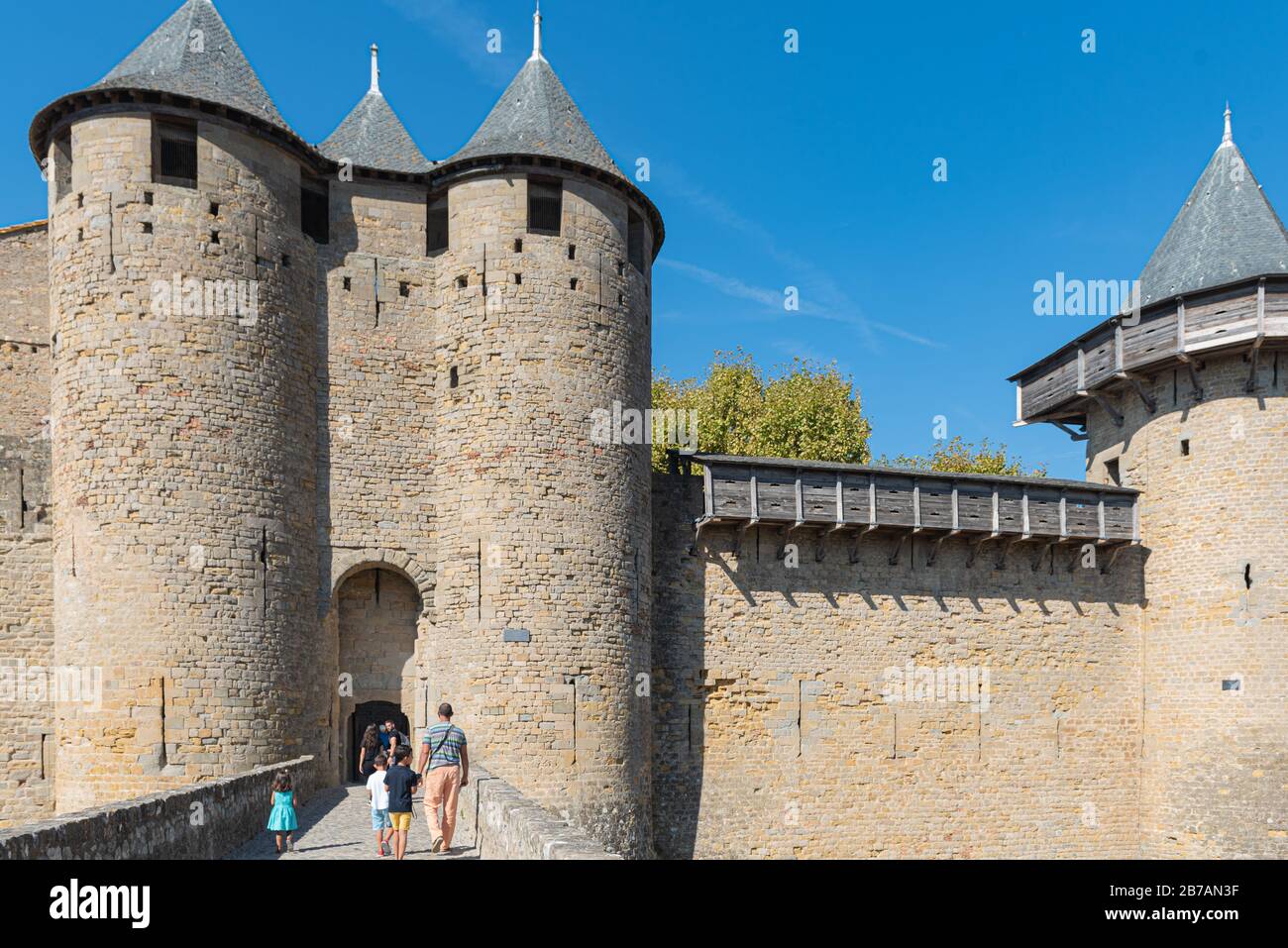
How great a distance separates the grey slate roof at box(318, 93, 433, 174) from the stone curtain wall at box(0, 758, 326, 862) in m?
9.99

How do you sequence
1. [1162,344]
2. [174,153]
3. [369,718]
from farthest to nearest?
[1162,344] < [369,718] < [174,153]

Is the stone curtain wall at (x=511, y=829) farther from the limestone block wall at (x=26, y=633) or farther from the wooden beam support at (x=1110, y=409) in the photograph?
the wooden beam support at (x=1110, y=409)

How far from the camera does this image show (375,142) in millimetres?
17734

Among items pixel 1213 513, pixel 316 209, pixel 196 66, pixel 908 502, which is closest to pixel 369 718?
pixel 316 209

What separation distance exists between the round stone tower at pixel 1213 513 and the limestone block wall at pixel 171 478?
50.9ft

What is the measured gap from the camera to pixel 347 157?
17.3 m

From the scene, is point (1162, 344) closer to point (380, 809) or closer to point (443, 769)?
point (443, 769)

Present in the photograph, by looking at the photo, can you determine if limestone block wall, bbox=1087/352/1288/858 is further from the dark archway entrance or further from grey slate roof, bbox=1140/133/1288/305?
the dark archway entrance

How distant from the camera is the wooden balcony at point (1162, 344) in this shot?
18438 mm

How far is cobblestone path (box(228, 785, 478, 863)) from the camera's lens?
1000 cm

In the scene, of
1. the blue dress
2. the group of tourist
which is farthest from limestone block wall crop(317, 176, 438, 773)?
the group of tourist

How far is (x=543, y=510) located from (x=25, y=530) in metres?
7.93

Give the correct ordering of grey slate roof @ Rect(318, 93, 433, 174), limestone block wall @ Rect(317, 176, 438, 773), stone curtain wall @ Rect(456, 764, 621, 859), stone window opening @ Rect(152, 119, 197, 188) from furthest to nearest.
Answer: grey slate roof @ Rect(318, 93, 433, 174), limestone block wall @ Rect(317, 176, 438, 773), stone window opening @ Rect(152, 119, 197, 188), stone curtain wall @ Rect(456, 764, 621, 859)
